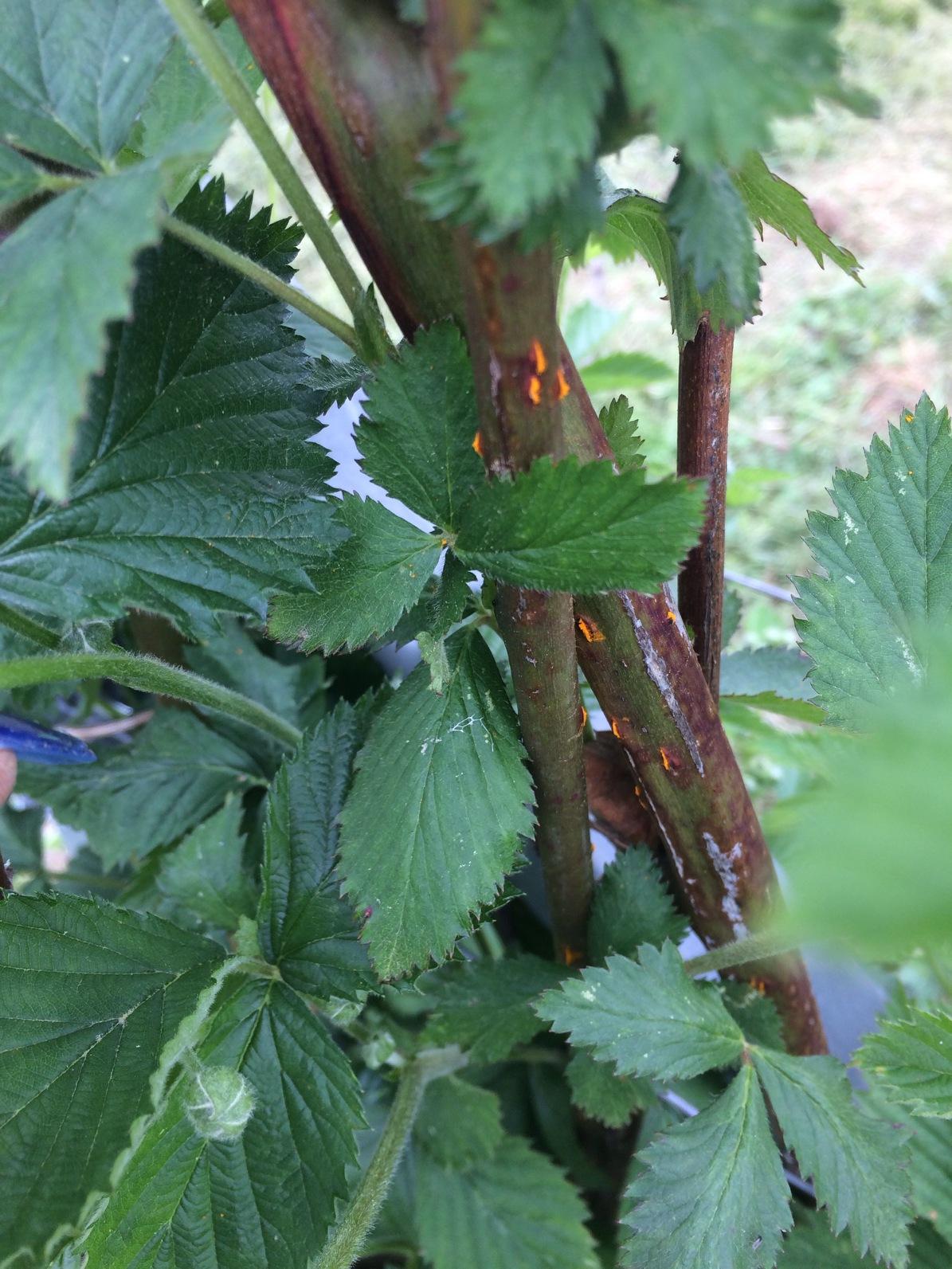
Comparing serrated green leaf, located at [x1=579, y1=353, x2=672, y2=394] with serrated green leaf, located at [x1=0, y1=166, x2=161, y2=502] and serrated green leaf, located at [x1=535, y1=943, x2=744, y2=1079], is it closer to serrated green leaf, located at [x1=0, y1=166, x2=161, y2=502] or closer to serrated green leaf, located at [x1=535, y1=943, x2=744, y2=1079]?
serrated green leaf, located at [x1=535, y1=943, x2=744, y2=1079]

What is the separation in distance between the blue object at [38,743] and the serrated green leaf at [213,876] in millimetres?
194

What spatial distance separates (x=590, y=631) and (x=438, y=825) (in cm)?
13

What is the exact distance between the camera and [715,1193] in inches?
23.4

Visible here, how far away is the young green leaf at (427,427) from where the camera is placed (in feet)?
1.43

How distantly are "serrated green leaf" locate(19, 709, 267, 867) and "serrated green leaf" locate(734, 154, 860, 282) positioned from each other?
60 centimetres

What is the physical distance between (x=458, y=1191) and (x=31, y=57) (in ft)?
2.89

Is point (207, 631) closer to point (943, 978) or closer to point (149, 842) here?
point (149, 842)

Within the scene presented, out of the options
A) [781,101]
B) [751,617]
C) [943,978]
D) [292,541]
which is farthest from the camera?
[751,617]

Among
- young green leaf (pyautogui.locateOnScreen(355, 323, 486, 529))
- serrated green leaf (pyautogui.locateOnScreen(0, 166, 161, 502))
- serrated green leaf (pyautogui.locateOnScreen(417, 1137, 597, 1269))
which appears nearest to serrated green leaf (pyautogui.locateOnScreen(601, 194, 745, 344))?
young green leaf (pyautogui.locateOnScreen(355, 323, 486, 529))

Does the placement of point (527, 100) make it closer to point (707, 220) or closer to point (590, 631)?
point (707, 220)

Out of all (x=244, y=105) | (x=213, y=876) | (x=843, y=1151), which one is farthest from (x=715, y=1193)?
(x=244, y=105)

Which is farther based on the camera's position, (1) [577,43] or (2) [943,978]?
(2) [943,978]

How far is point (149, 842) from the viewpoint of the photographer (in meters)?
0.85

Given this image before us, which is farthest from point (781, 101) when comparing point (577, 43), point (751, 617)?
point (751, 617)
